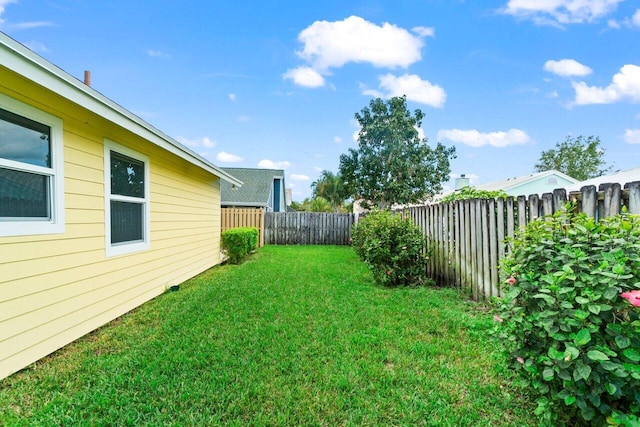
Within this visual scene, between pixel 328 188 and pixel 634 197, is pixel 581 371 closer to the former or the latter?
pixel 634 197

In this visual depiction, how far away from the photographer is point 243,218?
1227 cm

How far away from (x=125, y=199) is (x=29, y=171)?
157cm

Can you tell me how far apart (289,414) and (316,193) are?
41.5m

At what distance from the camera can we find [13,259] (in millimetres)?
2516

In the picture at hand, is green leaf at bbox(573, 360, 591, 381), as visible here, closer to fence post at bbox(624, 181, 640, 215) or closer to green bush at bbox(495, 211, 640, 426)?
green bush at bbox(495, 211, 640, 426)

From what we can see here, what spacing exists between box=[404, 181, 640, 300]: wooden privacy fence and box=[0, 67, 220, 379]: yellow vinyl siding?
3.99 metres

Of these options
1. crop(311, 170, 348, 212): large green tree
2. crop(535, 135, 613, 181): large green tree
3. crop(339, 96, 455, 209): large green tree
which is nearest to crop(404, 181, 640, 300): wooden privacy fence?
crop(339, 96, 455, 209): large green tree

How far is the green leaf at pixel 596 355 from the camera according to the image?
128cm

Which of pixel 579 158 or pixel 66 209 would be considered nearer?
pixel 66 209

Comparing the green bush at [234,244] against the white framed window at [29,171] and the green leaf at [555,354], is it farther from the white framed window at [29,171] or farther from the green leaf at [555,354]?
the green leaf at [555,354]

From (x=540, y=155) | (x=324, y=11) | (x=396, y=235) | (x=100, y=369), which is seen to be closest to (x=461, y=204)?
(x=396, y=235)

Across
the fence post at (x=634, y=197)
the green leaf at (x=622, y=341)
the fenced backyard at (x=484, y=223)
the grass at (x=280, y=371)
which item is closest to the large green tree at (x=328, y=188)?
the fenced backyard at (x=484, y=223)

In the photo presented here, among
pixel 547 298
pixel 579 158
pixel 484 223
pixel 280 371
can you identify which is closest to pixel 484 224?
pixel 484 223

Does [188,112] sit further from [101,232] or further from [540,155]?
[540,155]
